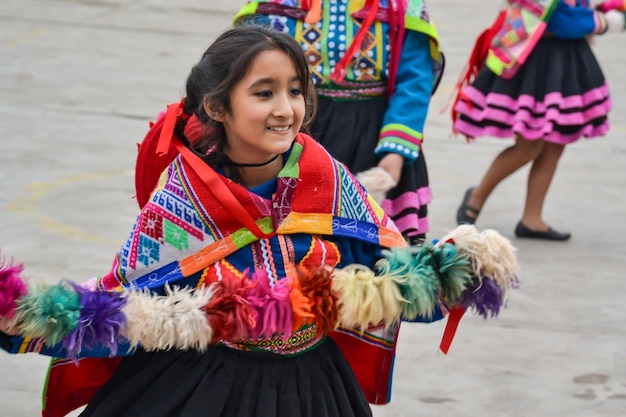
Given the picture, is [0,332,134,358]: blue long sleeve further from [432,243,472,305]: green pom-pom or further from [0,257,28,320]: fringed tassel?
[432,243,472,305]: green pom-pom

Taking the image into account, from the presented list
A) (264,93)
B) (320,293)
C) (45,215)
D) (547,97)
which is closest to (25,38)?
(45,215)

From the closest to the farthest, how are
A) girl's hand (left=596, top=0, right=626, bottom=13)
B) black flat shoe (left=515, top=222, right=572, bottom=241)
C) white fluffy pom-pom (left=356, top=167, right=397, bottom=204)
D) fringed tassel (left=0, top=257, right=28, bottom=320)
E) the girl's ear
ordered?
fringed tassel (left=0, top=257, right=28, bottom=320), the girl's ear, white fluffy pom-pom (left=356, top=167, right=397, bottom=204), girl's hand (left=596, top=0, right=626, bottom=13), black flat shoe (left=515, top=222, right=572, bottom=241)

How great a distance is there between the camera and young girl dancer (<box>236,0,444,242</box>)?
3.90 metres

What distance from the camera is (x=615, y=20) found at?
19.6 feet

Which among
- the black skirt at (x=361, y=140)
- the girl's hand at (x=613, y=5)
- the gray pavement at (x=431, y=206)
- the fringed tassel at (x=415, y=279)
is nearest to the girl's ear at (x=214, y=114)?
the fringed tassel at (x=415, y=279)

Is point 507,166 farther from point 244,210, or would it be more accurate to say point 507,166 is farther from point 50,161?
point 244,210

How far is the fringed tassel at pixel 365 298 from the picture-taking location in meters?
2.54

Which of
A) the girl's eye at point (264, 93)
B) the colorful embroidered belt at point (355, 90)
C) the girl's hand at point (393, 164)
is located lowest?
the girl's hand at point (393, 164)

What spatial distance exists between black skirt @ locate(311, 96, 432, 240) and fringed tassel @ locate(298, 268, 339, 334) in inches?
59.8

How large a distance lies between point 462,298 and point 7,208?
4.42 metres

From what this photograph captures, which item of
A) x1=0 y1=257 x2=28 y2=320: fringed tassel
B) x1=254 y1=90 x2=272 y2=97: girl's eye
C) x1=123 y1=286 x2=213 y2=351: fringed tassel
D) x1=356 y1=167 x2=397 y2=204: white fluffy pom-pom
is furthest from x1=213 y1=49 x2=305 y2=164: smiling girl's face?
x1=356 y1=167 x2=397 y2=204: white fluffy pom-pom

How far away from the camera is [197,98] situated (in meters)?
2.88

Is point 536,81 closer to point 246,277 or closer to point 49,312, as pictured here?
point 246,277

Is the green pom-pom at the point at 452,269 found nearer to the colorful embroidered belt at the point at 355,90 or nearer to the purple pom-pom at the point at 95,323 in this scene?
the purple pom-pom at the point at 95,323
